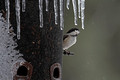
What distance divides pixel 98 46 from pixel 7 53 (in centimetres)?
905

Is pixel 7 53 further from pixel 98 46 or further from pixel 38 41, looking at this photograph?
pixel 98 46

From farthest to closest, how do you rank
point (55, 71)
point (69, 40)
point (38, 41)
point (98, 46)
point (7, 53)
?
point (98, 46), point (69, 40), point (55, 71), point (38, 41), point (7, 53)

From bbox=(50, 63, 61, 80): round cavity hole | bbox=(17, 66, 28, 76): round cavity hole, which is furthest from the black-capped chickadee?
bbox=(17, 66, 28, 76): round cavity hole

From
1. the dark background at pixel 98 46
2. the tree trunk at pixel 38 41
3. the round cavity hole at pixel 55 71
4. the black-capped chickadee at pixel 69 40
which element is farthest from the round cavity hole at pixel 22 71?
the dark background at pixel 98 46

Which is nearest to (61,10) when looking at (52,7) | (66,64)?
(52,7)

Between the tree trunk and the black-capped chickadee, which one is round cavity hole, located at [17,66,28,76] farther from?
the black-capped chickadee

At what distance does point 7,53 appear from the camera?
4102 millimetres

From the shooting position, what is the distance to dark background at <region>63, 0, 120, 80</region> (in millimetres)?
12562

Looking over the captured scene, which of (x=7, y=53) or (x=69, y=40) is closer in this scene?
(x=7, y=53)

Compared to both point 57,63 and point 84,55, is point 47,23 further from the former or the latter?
point 84,55

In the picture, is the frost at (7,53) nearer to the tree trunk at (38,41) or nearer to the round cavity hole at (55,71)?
the tree trunk at (38,41)

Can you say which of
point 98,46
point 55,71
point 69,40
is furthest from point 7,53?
point 98,46

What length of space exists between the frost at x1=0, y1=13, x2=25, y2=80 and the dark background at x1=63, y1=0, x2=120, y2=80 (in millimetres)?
8158

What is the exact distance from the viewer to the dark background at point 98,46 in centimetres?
1256
